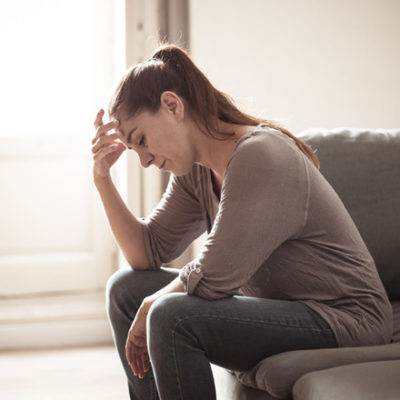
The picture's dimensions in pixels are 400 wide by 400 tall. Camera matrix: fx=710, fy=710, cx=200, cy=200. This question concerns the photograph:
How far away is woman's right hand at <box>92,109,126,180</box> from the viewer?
1.67 meters

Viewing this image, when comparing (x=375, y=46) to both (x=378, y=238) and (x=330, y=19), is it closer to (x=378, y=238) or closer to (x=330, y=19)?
(x=330, y=19)

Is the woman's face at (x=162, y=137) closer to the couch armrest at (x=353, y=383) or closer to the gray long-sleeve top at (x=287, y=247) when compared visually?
the gray long-sleeve top at (x=287, y=247)

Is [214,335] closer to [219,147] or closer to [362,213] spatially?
[219,147]

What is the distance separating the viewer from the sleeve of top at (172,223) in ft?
5.81

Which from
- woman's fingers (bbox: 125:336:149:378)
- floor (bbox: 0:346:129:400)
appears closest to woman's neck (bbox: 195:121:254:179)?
woman's fingers (bbox: 125:336:149:378)

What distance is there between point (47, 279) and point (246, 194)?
199 cm

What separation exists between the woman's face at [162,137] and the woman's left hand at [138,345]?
32 cm

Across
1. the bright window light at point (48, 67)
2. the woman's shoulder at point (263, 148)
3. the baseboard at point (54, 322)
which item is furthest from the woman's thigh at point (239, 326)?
the bright window light at point (48, 67)

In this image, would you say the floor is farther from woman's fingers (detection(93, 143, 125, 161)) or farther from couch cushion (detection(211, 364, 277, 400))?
woman's fingers (detection(93, 143, 125, 161))

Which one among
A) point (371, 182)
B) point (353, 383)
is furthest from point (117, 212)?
point (353, 383)

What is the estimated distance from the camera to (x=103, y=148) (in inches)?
67.7

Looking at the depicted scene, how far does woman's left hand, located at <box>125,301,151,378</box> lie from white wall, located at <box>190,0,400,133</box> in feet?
4.46

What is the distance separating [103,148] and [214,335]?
611 mm

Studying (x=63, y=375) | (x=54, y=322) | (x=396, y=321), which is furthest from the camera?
(x=54, y=322)
